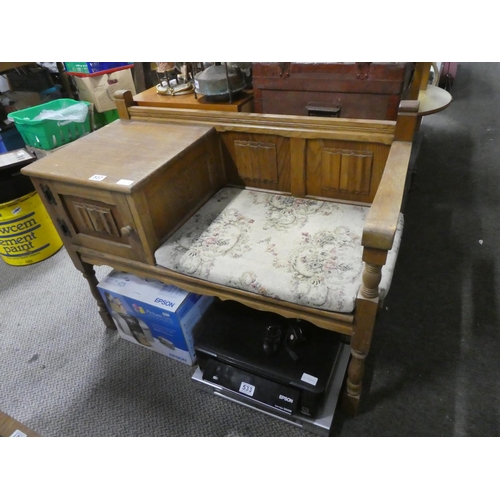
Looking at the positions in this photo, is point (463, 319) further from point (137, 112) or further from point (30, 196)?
point (30, 196)

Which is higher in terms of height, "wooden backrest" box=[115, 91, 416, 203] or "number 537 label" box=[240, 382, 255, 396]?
"wooden backrest" box=[115, 91, 416, 203]

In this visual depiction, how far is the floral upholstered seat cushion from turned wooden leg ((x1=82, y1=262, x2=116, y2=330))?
382mm

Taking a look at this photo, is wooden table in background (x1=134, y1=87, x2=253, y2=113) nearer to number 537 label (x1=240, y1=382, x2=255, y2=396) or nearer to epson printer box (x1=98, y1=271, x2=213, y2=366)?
epson printer box (x1=98, y1=271, x2=213, y2=366)

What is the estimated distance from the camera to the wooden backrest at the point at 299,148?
1.14 metres

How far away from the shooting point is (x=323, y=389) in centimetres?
106

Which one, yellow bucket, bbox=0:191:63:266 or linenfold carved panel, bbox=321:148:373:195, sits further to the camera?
yellow bucket, bbox=0:191:63:266

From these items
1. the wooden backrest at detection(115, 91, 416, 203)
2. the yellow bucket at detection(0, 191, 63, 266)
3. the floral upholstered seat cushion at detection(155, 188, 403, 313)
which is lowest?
the yellow bucket at detection(0, 191, 63, 266)

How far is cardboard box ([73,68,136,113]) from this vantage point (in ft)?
8.91

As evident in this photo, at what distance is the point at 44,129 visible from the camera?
2168 mm

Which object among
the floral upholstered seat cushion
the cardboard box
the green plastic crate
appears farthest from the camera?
the cardboard box

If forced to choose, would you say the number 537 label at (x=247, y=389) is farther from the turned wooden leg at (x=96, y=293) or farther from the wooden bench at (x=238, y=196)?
the turned wooden leg at (x=96, y=293)

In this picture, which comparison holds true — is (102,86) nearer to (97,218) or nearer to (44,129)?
(44,129)

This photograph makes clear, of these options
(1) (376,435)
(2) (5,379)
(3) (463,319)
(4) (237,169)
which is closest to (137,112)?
(4) (237,169)

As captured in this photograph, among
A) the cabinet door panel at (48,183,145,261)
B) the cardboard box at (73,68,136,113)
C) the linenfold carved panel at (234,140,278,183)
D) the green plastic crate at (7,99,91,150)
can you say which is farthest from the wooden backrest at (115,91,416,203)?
the cardboard box at (73,68,136,113)
